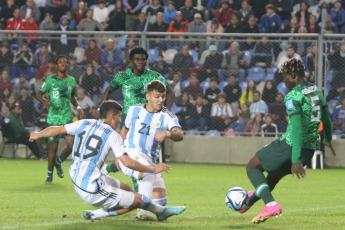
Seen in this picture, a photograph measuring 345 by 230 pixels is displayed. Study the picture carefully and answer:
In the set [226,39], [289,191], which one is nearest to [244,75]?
[226,39]

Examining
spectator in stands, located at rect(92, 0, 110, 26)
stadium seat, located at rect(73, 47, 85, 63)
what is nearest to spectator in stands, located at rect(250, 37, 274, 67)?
stadium seat, located at rect(73, 47, 85, 63)

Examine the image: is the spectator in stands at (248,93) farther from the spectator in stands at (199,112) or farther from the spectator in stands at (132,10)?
the spectator in stands at (132,10)

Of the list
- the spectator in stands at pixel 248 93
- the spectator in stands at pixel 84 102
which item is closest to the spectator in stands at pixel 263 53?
the spectator in stands at pixel 248 93

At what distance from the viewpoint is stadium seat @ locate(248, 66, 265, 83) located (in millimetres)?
20641

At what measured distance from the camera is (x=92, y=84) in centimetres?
2138

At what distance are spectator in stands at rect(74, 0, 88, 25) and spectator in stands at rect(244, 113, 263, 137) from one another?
7373mm

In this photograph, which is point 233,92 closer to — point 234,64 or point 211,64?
point 234,64

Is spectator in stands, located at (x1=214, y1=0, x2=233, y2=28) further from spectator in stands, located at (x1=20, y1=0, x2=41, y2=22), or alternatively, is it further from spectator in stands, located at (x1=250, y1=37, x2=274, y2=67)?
spectator in stands, located at (x1=20, y1=0, x2=41, y2=22)

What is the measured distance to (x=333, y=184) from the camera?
54.0ft

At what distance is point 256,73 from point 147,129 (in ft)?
36.3

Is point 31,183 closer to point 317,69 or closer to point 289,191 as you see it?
point 289,191

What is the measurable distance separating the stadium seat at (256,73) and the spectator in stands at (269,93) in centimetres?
25

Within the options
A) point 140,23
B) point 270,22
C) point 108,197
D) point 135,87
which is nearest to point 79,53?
point 140,23

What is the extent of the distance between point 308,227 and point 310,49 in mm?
11632
